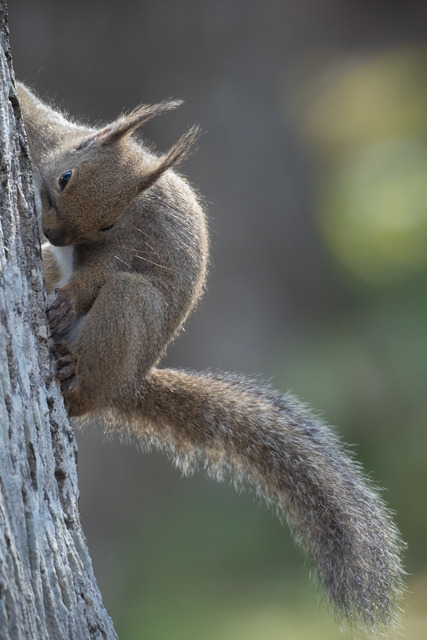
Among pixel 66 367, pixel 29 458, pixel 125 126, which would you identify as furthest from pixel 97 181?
pixel 29 458

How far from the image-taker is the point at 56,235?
8.04ft

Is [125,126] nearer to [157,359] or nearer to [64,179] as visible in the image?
[64,179]

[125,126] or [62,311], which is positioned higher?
[125,126]

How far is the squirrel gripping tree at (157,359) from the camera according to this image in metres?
2.43

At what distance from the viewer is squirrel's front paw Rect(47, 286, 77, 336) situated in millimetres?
2297

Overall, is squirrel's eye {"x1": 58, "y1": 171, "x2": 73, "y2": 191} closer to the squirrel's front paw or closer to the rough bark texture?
the squirrel's front paw

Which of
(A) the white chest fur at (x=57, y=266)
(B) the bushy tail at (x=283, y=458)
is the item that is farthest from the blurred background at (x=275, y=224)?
(A) the white chest fur at (x=57, y=266)

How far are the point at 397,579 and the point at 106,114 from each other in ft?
16.5

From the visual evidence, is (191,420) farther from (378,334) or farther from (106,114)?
(106,114)

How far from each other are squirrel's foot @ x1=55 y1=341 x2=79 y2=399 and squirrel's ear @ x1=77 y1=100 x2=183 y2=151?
757 mm

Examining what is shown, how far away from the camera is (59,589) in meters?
1.68

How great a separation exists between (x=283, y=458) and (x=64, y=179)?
3.96 ft

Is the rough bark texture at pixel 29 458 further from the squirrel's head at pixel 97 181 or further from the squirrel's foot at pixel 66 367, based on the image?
the squirrel's head at pixel 97 181

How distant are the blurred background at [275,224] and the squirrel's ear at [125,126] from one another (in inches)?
148
